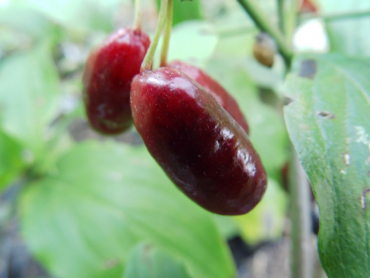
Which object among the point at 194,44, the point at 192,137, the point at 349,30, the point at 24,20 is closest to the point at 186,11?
the point at 194,44

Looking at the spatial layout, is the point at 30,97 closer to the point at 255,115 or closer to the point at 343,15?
the point at 255,115

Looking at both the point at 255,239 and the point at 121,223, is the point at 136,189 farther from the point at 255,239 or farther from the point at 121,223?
the point at 255,239

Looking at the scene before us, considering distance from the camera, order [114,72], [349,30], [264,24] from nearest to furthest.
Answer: [114,72]
[264,24]
[349,30]

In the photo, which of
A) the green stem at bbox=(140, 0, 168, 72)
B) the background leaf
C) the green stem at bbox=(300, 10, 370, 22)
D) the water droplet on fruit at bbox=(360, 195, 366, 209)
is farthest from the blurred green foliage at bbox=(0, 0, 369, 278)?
the water droplet on fruit at bbox=(360, 195, 366, 209)

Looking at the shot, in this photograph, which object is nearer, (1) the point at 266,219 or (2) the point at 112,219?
(2) the point at 112,219

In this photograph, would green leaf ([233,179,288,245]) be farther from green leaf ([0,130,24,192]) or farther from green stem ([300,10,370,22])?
green leaf ([0,130,24,192])

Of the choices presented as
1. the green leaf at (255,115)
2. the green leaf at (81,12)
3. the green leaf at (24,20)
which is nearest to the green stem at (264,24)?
the green leaf at (255,115)

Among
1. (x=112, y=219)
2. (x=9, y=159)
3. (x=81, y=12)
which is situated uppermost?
(x=81, y=12)
